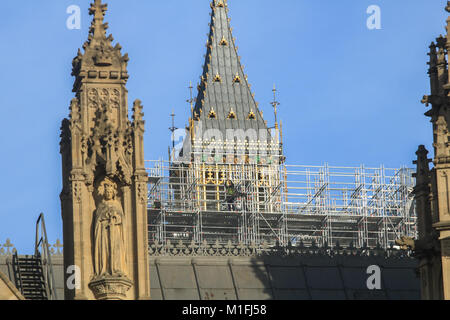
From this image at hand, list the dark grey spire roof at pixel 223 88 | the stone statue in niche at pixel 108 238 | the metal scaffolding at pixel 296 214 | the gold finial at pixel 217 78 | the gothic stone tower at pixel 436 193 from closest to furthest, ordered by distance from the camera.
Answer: the stone statue in niche at pixel 108 238 < the gothic stone tower at pixel 436 193 < the metal scaffolding at pixel 296 214 < the dark grey spire roof at pixel 223 88 < the gold finial at pixel 217 78

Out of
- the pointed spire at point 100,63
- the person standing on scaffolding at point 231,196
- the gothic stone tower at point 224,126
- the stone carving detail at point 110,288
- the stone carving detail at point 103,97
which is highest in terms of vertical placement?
the gothic stone tower at point 224,126

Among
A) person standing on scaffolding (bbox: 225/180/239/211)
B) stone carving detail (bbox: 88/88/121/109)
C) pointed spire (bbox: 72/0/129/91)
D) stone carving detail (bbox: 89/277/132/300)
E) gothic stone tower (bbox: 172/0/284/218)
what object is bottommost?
stone carving detail (bbox: 89/277/132/300)

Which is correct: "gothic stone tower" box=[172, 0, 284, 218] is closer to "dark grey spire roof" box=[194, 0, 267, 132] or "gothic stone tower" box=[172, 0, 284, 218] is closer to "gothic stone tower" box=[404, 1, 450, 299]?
"dark grey spire roof" box=[194, 0, 267, 132]

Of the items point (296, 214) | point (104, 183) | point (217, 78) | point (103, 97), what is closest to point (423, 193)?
point (104, 183)

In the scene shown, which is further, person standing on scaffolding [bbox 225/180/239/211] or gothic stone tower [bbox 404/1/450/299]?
person standing on scaffolding [bbox 225/180/239/211]

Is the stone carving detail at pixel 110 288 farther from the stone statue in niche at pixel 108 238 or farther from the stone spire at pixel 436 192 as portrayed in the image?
the stone spire at pixel 436 192

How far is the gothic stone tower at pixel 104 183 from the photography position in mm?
51500

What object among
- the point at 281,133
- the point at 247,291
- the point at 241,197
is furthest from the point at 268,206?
the point at 247,291

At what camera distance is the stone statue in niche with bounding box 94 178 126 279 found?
169ft

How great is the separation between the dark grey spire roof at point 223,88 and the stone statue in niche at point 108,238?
74.6m

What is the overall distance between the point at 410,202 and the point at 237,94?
3549cm

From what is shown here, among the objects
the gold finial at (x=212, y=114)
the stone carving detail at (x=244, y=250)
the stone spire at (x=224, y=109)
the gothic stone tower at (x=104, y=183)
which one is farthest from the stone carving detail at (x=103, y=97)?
the gold finial at (x=212, y=114)

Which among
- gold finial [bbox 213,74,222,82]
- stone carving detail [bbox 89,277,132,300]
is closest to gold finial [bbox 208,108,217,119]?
gold finial [bbox 213,74,222,82]

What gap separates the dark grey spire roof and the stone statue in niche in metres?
74.6
